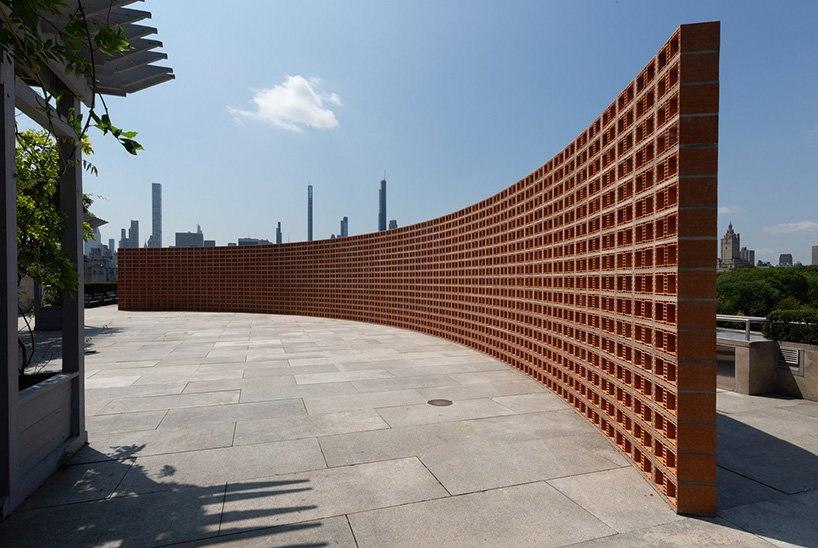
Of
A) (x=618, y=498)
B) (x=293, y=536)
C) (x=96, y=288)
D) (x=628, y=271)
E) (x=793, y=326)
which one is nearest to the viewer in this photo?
(x=293, y=536)

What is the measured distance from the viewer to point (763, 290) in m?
34.3

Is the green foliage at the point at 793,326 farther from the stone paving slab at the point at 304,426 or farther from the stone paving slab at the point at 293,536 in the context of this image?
the stone paving slab at the point at 293,536

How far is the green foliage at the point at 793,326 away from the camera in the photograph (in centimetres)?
648

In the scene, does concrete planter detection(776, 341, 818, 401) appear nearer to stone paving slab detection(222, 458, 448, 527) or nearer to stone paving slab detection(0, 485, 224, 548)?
stone paving slab detection(222, 458, 448, 527)

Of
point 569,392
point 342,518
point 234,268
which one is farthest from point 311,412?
point 234,268

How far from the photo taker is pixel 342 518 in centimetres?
330

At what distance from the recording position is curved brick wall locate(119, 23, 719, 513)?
3.42 meters

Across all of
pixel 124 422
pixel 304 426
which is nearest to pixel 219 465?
pixel 304 426

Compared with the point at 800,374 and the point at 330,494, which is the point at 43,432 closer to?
the point at 330,494

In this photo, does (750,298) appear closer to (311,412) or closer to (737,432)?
(737,432)

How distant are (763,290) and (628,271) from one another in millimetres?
38916

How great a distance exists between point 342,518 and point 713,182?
3.73 m

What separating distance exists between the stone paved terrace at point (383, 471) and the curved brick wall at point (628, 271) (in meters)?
0.50

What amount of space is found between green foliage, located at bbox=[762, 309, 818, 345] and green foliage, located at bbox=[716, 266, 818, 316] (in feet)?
92.7
